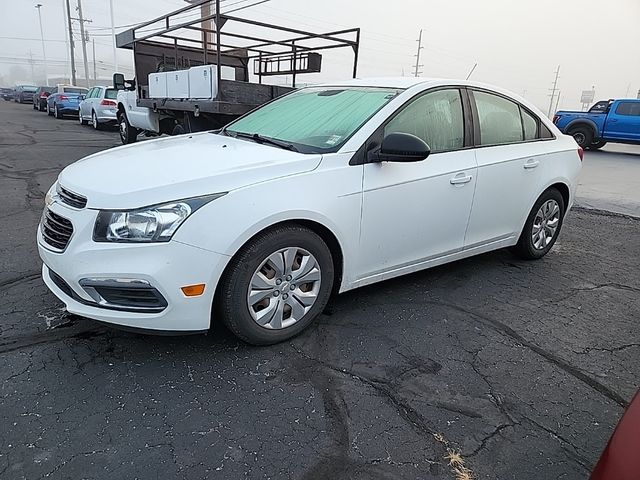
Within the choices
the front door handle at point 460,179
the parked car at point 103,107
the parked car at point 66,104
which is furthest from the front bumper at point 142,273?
the parked car at point 66,104

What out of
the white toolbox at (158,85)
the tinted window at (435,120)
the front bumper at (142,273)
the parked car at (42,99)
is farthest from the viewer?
the parked car at (42,99)

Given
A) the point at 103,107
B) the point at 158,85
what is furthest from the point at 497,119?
the point at 103,107

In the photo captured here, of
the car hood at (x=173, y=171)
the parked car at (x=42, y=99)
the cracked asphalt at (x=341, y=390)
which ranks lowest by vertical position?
the parked car at (x=42, y=99)

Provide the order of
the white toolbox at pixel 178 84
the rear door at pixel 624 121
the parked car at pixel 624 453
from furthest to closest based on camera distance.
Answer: the rear door at pixel 624 121
the white toolbox at pixel 178 84
the parked car at pixel 624 453

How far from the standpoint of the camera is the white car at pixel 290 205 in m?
2.49

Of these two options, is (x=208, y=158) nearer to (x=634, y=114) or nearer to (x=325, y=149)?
(x=325, y=149)

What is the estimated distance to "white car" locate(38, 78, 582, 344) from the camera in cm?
249

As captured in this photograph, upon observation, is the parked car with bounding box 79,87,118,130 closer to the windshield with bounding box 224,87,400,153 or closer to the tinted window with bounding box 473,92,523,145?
the windshield with bounding box 224,87,400,153

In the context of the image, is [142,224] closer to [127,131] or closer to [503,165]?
[503,165]

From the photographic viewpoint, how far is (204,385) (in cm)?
256

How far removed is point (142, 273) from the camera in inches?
95.8

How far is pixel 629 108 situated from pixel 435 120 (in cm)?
1636

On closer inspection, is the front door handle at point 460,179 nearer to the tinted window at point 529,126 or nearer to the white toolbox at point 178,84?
the tinted window at point 529,126

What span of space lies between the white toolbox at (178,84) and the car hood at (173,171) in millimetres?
5304
